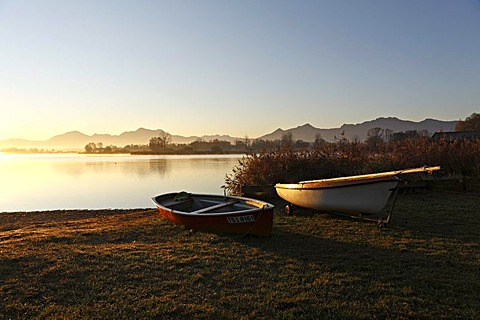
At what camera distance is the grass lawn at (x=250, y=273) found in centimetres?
335

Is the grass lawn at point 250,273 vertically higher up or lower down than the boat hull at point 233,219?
lower down

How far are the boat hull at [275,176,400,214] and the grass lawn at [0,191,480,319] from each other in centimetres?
43

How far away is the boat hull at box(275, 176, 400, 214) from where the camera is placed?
6.41 m

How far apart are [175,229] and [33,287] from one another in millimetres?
3263

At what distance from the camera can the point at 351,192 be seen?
686 centimetres

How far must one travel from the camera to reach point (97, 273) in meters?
4.39

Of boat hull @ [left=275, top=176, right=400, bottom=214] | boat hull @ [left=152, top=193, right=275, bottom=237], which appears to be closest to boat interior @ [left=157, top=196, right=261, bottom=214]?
boat hull @ [left=152, top=193, right=275, bottom=237]

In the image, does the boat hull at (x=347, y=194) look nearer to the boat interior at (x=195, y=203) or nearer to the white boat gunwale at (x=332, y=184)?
the white boat gunwale at (x=332, y=184)

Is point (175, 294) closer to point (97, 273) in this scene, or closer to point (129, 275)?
point (129, 275)

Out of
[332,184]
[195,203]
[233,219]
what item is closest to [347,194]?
[332,184]

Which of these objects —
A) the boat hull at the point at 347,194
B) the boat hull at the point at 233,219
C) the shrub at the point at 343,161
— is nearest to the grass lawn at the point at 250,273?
the boat hull at the point at 233,219

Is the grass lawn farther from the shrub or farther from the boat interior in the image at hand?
the shrub

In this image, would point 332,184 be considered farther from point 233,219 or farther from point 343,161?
point 343,161

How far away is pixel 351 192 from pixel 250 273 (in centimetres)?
334
